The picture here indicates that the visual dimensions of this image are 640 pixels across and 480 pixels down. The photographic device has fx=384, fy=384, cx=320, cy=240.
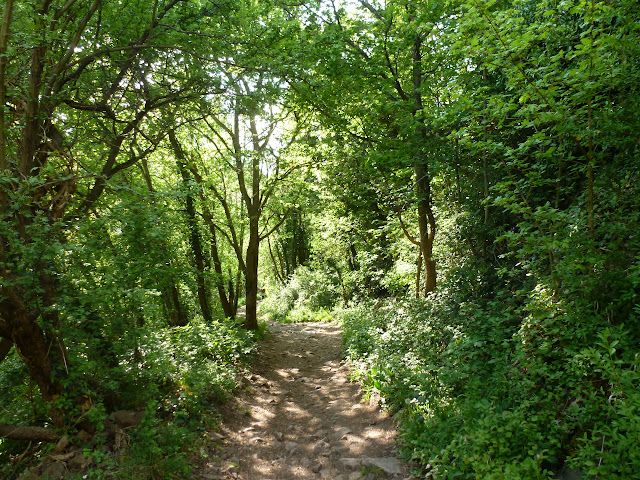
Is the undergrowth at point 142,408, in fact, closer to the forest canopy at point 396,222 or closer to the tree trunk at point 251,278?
the forest canopy at point 396,222

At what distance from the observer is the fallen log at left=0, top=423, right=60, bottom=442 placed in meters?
4.39

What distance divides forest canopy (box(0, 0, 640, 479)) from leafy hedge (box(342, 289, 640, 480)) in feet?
0.11

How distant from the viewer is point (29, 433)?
454 centimetres

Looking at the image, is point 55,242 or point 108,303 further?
point 108,303

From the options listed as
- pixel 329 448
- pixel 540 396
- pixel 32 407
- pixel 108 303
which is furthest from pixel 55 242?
pixel 540 396

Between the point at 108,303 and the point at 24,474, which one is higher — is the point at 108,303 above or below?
above

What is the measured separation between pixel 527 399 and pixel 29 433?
224 inches

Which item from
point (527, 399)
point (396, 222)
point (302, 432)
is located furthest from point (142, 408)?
point (396, 222)

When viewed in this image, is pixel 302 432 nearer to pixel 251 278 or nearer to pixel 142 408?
pixel 142 408

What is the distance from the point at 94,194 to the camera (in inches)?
261

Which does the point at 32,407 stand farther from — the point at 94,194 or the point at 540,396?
the point at 540,396

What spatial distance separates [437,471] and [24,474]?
4.42m

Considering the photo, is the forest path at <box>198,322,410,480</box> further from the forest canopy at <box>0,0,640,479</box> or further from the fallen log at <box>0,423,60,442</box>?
the fallen log at <box>0,423,60,442</box>

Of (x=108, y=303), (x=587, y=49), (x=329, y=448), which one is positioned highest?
(x=587, y=49)
